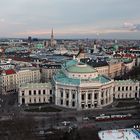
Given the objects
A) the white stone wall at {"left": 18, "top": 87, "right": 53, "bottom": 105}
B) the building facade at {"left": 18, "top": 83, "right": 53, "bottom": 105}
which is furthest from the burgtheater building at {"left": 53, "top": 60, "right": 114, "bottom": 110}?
the white stone wall at {"left": 18, "top": 87, "right": 53, "bottom": 105}

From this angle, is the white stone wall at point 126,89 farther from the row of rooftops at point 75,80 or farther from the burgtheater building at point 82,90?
the row of rooftops at point 75,80

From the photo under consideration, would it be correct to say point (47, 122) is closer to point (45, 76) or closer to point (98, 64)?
point (45, 76)

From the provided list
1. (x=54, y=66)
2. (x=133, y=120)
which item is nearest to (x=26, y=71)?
(x=54, y=66)

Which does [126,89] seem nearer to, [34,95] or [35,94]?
[35,94]

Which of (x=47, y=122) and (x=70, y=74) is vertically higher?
(x=70, y=74)

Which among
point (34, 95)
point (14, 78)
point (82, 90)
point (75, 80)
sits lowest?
point (34, 95)

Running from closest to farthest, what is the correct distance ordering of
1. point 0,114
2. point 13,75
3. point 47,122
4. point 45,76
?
point 47,122, point 0,114, point 13,75, point 45,76

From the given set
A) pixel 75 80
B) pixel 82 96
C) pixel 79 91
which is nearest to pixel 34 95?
pixel 75 80

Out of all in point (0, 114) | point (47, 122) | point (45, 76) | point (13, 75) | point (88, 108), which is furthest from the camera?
point (45, 76)
